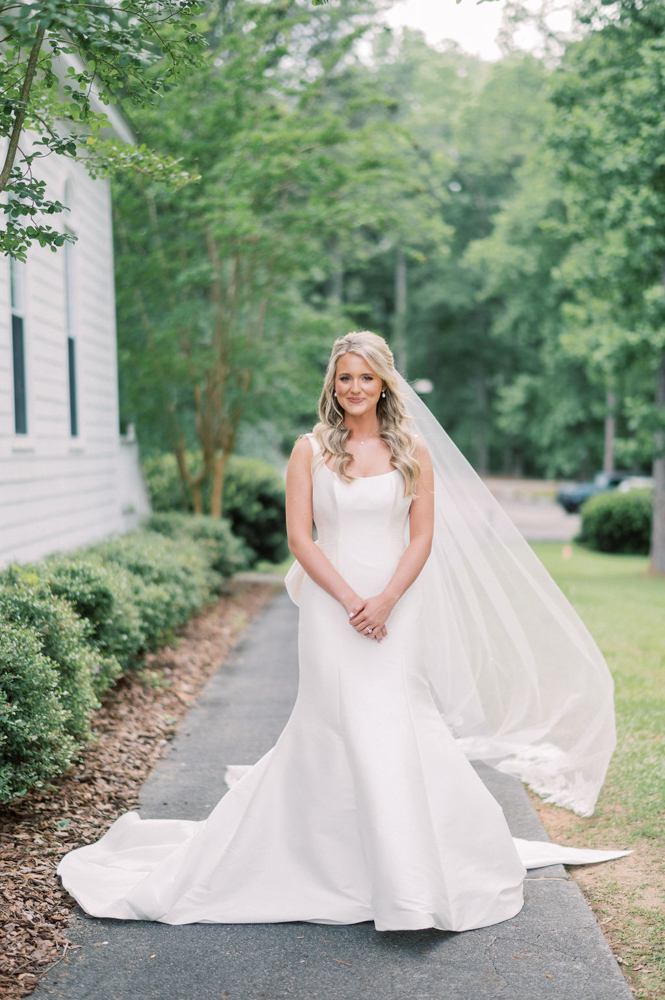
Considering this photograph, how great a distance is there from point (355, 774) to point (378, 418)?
1497 mm

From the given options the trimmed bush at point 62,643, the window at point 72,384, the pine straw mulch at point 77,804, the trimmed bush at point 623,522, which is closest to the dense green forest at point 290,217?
the window at point 72,384

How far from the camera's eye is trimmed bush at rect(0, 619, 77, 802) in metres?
4.38

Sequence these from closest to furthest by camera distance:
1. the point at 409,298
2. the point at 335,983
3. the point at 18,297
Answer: the point at 335,983 < the point at 18,297 < the point at 409,298

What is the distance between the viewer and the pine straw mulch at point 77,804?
341cm

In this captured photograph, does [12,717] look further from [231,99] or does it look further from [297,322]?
[297,322]

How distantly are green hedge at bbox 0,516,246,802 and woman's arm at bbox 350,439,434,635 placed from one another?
1.82 meters

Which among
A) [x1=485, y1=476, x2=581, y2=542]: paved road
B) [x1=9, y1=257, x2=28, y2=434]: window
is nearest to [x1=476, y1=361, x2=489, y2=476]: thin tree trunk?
[x1=485, y1=476, x2=581, y2=542]: paved road

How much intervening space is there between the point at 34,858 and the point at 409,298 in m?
50.5

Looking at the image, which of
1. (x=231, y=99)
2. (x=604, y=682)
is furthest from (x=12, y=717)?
(x=231, y=99)

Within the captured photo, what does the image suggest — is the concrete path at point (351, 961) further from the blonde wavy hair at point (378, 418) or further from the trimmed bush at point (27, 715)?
the blonde wavy hair at point (378, 418)

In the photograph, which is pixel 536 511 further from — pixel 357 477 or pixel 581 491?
pixel 357 477

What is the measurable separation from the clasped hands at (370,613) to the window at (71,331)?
6716 mm

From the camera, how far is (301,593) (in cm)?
393

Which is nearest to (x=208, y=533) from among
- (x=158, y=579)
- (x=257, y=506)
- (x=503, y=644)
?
(x=158, y=579)
